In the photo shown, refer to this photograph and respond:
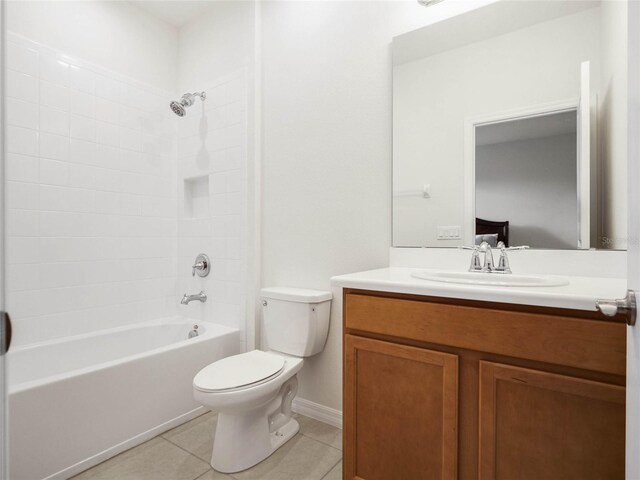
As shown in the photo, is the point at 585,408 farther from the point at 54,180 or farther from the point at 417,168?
the point at 54,180

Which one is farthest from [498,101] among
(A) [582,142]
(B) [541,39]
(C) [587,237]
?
(C) [587,237]

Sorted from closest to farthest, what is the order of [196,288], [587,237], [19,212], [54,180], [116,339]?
[587,237], [19,212], [54,180], [116,339], [196,288]

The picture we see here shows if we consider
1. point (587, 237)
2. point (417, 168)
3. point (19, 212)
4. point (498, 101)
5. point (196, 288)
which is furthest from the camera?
point (196, 288)

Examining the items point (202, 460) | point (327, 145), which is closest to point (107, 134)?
point (327, 145)

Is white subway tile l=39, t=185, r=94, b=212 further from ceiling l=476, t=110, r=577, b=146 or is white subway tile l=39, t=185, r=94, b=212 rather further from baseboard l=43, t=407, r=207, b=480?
ceiling l=476, t=110, r=577, b=146

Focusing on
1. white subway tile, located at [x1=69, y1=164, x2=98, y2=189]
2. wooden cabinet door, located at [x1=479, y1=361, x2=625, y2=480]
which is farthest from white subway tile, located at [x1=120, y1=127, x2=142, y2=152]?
wooden cabinet door, located at [x1=479, y1=361, x2=625, y2=480]

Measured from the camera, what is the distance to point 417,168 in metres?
1.74

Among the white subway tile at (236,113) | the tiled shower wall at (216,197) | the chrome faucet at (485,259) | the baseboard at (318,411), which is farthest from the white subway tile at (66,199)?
the chrome faucet at (485,259)

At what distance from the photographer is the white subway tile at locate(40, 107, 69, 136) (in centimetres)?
209

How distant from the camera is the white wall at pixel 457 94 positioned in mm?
1400

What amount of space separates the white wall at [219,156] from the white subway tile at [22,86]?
0.92 meters

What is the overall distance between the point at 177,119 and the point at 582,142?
262cm

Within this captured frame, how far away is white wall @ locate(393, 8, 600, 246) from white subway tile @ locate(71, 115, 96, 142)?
1920 millimetres

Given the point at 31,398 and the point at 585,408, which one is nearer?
the point at 585,408
